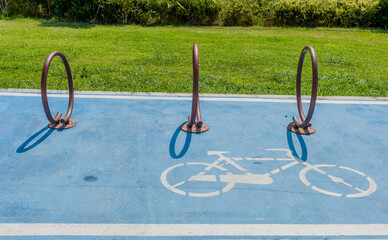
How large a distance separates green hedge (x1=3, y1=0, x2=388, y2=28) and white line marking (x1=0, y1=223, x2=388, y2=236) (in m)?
12.6

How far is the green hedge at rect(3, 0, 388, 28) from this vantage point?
49.6ft

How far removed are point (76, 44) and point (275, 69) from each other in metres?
5.65

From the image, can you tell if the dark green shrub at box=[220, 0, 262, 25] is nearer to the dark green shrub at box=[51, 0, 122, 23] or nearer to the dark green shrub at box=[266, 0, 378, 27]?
the dark green shrub at box=[266, 0, 378, 27]

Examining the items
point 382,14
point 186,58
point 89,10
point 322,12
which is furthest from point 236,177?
point 382,14

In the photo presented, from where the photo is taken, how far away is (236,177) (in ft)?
13.7

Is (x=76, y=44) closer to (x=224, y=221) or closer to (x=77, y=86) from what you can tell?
(x=77, y=86)

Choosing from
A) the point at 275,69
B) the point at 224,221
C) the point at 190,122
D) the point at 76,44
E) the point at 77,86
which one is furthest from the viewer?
the point at 76,44

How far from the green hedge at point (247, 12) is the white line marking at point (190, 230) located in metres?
12.6

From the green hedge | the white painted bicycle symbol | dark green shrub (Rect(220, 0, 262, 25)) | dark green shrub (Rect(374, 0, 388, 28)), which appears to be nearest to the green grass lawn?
the green hedge

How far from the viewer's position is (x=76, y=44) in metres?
11.0

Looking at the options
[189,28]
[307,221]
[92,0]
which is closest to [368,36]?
[189,28]

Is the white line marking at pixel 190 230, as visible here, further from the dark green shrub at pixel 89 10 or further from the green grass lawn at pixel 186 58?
the dark green shrub at pixel 89 10

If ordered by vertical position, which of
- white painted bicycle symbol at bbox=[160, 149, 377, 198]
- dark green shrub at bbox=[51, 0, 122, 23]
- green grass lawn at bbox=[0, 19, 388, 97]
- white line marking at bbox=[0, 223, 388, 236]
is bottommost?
white line marking at bbox=[0, 223, 388, 236]

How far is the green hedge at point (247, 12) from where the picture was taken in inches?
595
